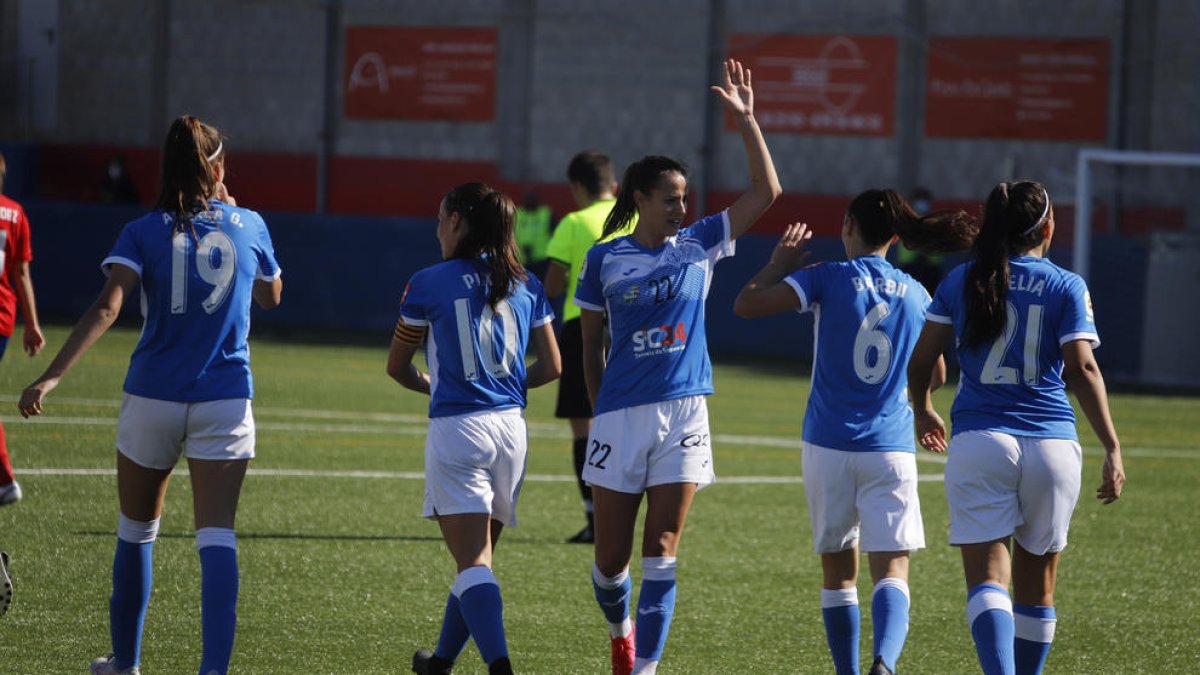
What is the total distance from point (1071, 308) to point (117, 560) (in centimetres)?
355

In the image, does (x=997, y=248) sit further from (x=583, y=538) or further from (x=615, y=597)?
(x=583, y=538)

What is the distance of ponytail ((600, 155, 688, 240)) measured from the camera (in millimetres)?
6434

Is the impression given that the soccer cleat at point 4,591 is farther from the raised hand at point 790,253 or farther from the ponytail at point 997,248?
the ponytail at point 997,248

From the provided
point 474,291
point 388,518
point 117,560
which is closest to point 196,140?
point 474,291

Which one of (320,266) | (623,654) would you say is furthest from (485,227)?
(320,266)

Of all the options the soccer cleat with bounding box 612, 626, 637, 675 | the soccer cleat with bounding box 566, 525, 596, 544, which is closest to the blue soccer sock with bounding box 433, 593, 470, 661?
the soccer cleat with bounding box 612, 626, 637, 675

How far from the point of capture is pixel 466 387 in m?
6.09

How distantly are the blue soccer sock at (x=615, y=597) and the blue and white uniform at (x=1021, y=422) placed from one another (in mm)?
1309

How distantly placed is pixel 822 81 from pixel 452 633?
2366 cm

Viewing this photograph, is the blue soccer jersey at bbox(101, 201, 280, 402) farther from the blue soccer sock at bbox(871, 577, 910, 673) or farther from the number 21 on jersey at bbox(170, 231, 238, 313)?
the blue soccer sock at bbox(871, 577, 910, 673)

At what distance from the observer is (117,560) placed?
6.19 metres

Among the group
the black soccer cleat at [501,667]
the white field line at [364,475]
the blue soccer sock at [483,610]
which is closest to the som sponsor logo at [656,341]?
the blue soccer sock at [483,610]

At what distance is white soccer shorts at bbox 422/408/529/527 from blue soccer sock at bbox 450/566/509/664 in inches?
9.5

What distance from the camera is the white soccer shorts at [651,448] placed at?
625 cm
